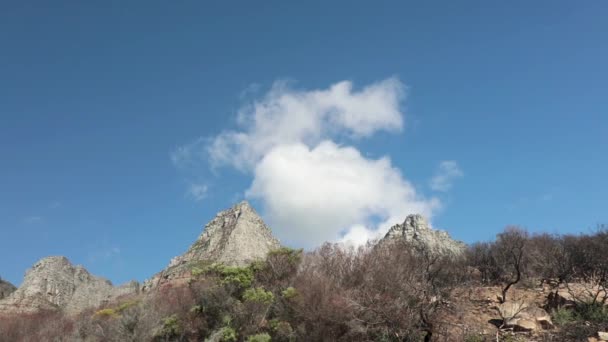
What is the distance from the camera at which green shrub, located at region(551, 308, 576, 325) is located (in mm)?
19841

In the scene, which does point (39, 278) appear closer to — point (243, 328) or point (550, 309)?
point (243, 328)

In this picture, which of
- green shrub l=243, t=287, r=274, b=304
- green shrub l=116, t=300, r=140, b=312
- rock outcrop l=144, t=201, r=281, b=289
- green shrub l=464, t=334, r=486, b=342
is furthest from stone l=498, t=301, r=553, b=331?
rock outcrop l=144, t=201, r=281, b=289

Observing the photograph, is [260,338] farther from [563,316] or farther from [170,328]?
[563,316]

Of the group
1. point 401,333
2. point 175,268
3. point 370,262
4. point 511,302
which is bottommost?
point 401,333

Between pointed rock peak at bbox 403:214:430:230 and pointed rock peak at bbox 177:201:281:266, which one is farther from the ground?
pointed rock peak at bbox 177:201:281:266

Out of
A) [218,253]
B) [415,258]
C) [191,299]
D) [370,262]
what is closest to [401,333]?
[370,262]

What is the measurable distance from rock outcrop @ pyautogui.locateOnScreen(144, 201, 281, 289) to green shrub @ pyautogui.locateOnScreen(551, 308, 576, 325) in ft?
113

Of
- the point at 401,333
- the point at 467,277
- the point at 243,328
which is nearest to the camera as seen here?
the point at 401,333

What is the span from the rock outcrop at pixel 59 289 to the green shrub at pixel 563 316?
163ft

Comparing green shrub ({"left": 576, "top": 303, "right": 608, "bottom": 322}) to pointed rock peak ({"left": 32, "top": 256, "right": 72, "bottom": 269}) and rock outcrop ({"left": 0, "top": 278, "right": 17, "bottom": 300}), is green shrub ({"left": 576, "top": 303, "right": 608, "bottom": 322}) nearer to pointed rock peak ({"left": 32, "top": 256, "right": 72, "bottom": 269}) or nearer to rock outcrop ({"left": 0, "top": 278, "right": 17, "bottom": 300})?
pointed rock peak ({"left": 32, "top": 256, "right": 72, "bottom": 269})

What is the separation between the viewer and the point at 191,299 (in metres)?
29.3

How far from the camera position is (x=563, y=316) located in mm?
20281

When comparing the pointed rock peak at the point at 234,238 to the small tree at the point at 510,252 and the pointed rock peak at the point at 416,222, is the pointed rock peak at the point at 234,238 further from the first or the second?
the small tree at the point at 510,252

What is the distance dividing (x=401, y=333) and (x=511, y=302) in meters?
6.19
